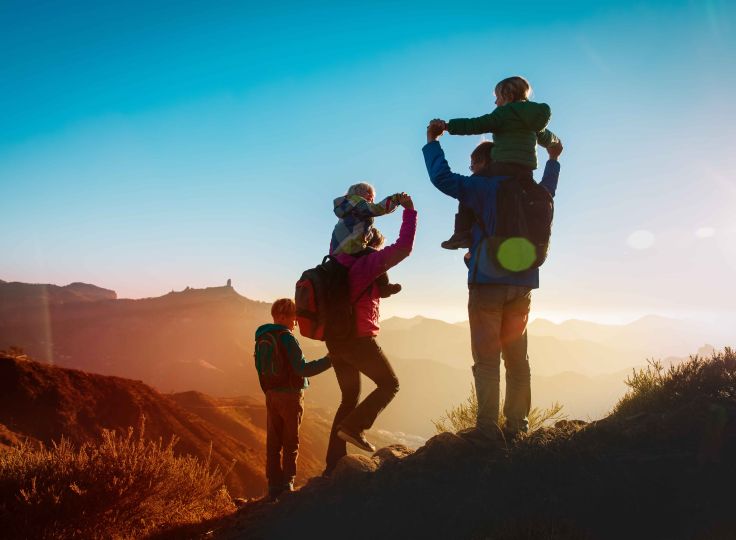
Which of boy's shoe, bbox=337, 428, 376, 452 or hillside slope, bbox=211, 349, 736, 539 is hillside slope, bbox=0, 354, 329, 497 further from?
hillside slope, bbox=211, 349, 736, 539

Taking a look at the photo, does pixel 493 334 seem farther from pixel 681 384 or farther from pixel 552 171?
pixel 681 384

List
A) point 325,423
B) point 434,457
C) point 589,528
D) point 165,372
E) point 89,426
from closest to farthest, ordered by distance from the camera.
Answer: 1. point 589,528
2. point 434,457
3. point 89,426
4. point 325,423
5. point 165,372

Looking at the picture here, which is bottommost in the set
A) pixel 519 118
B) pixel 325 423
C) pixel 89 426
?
pixel 325 423

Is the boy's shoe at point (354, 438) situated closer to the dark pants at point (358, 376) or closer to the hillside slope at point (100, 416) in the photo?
the dark pants at point (358, 376)

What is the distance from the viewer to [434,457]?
11.1 feet

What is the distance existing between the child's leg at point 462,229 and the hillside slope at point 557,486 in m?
1.42

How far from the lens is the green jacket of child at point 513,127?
3412mm

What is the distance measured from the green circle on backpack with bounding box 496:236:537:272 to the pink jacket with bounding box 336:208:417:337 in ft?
2.12

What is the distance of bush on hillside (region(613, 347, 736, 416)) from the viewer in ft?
11.9

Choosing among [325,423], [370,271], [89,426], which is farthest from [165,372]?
[370,271]

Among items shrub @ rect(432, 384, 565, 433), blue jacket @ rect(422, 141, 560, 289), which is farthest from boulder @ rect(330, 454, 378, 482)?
blue jacket @ rect(422, 141, 560, 289)

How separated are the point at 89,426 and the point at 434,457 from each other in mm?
20774

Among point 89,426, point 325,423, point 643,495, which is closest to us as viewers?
point 643,495

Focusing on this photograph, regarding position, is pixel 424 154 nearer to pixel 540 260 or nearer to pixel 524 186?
pixel 524 186
